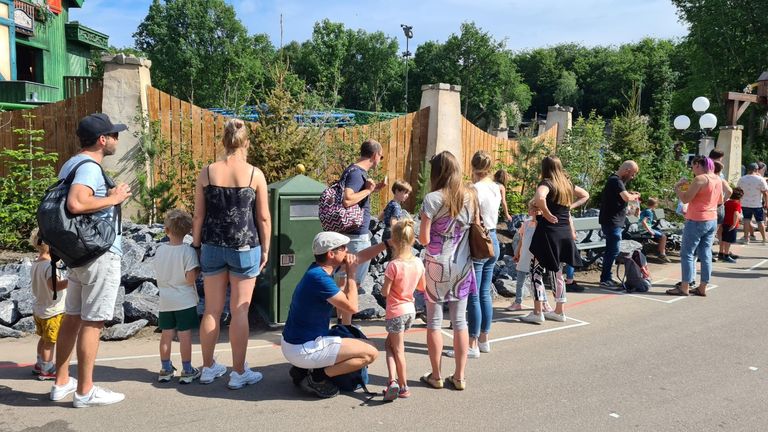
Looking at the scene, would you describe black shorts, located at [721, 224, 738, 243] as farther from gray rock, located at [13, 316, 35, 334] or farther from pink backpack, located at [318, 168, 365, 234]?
gray rock, located at [13, 316, 35, 334]

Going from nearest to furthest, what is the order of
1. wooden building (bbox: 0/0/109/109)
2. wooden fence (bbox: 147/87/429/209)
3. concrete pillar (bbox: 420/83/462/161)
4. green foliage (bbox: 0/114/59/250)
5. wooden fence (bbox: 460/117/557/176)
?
green foliage (bbox: 0/114/59/250), wooden fence (bbox: 147/87/429/209), concrete pillar (bbox: 420/83/462/161), wooden fence (bbox: 460/117/557/176), wooden building (bbox: 0/0/109/109)

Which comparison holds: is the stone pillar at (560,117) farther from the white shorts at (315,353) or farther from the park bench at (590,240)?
the white shorts at (315,353)

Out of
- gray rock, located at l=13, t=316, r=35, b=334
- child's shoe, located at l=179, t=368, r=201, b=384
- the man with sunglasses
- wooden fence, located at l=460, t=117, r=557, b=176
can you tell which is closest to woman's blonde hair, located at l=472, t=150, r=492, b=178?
the man with sunglasses

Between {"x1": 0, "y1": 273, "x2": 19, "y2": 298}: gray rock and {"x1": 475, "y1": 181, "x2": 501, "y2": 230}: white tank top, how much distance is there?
491 cm

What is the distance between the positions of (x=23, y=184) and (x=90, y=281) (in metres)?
5.49

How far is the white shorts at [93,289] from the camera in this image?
3557 millimetres

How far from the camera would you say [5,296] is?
18.8 ft

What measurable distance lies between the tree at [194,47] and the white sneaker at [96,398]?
44960 millimetres

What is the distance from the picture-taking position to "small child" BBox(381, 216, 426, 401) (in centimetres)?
391

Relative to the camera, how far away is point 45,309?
4.13 meters

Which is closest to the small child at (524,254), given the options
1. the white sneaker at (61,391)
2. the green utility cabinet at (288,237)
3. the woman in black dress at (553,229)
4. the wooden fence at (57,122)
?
the woman in black dress at (553,229)

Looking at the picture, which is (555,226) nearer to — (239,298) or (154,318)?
(239,298)

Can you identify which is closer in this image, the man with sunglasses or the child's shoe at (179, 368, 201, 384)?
the child's shoe at (179, 368, 201, 384)

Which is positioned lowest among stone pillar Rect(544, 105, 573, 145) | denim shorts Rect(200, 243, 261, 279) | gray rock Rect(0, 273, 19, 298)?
gray rock Rect(0, 273, 19, 298)
